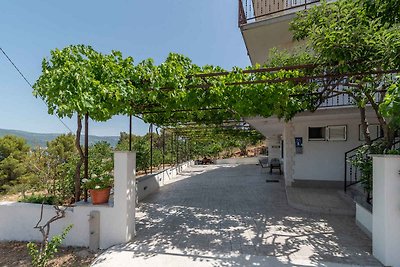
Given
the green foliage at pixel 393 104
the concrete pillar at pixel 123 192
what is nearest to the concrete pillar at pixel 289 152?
the green foliage at pixel 393 104

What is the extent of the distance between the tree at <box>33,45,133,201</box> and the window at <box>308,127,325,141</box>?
825 cm

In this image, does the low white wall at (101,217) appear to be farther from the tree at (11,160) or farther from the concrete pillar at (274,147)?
the concrete pillar at (274,147)

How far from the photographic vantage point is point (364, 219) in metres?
4.98

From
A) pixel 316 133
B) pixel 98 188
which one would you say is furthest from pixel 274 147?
pixel 98 188

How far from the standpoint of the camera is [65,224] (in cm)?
464

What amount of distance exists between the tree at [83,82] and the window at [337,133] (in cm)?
849

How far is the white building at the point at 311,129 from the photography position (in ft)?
26.8

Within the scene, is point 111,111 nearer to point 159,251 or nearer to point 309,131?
point 159,251

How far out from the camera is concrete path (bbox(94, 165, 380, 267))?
3824mm

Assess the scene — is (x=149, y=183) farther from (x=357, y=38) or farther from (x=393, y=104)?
(x=393, y=104)

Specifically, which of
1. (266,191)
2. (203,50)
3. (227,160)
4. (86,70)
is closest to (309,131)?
(266,191)

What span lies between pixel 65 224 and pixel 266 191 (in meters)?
7.61

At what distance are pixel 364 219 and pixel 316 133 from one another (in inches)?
206

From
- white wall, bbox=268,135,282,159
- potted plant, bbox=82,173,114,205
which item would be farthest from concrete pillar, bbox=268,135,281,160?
potted plant, bbox=82,173,114,205
